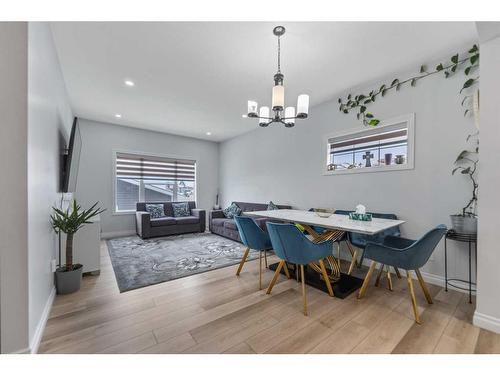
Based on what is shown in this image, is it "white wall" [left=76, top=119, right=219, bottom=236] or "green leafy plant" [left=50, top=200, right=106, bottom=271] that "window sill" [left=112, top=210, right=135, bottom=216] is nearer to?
"white wall" [left=76, top=119, right=219, bottom=236]

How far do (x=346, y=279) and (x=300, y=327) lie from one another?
1.15 metres

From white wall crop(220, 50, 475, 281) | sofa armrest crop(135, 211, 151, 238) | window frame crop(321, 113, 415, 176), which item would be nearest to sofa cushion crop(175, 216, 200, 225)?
sofa armrest crop(135, 211, 151, 238)

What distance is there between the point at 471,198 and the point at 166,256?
413 centimetres

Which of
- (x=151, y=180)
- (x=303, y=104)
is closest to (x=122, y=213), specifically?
(x=151, y=180)

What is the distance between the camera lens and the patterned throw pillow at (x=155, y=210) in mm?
5096

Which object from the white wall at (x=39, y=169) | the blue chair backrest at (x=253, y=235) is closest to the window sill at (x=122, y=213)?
the white wall at (x=39, y=169)

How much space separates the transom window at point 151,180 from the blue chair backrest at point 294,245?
461cm

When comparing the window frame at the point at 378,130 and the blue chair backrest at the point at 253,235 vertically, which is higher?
the window frame at the point at 378,130

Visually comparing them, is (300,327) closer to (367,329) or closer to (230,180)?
(367,329)

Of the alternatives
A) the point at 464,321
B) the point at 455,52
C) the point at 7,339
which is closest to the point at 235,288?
the point at 7,339

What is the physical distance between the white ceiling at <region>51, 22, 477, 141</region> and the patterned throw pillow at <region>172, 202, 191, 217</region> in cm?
266

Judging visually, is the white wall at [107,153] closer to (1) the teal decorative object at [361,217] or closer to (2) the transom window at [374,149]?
(2) the transom window at [374,149]

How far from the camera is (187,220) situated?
520cm
